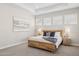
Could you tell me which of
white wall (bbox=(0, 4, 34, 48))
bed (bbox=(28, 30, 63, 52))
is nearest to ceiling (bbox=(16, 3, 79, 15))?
white wall (bbox=(0, 4, 34, 48))

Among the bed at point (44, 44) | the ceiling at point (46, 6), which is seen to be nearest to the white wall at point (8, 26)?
the ceiling at point (46, 6)

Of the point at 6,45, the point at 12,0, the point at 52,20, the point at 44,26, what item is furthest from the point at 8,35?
the point at 52,20

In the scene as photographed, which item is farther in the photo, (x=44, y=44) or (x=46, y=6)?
(x=46, y=6)

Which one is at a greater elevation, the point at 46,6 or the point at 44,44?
the point at 46,6

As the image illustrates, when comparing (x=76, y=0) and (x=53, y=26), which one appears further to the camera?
(x=53, y=26)

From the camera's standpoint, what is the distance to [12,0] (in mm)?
2295

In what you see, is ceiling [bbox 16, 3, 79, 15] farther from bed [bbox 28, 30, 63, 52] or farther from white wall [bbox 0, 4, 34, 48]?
bed [bbox 28, 30, 63, 52]

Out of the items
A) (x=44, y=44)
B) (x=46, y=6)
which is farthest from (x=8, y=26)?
(x=46, y=6)

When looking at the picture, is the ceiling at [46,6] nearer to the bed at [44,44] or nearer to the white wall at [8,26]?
the white wall at [8,26]

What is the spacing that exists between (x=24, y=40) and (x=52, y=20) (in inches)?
99.7

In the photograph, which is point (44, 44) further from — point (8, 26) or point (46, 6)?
point (46, 6)

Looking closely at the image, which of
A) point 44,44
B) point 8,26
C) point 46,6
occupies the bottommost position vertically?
point 44,44

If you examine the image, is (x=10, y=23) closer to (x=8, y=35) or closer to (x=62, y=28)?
(x=8, y=35)

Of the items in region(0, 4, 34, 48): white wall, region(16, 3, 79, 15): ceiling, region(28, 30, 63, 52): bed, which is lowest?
region(28, 30, 63, 52): bed
